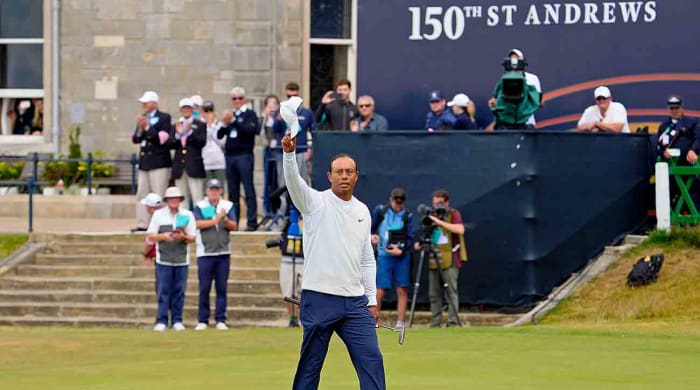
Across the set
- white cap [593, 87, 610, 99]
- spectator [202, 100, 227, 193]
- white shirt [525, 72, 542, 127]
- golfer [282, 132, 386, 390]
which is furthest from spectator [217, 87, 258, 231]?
golfer [282, 132, 386, 390]

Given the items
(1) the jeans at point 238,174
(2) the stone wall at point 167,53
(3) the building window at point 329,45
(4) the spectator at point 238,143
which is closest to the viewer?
(4) the spectator at point 238,143

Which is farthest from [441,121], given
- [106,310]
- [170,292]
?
[106,310]

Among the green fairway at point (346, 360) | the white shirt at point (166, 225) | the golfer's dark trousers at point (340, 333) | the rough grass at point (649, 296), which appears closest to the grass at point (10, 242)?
the green fairway at point (346, 360)

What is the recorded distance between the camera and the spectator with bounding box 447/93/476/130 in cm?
2222

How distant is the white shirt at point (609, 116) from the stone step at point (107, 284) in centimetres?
455

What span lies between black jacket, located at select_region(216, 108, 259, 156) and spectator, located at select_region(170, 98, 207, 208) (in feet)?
1.03

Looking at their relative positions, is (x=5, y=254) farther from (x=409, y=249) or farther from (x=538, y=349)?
(x=538, y=349)

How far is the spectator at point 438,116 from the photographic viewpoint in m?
22.2

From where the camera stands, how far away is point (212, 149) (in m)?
23.6

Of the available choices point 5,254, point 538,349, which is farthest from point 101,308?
point 538,349

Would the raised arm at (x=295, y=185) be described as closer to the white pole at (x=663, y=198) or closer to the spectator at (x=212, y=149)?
the white pole at (x=663, y=198)

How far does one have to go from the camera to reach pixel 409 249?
20.7 m

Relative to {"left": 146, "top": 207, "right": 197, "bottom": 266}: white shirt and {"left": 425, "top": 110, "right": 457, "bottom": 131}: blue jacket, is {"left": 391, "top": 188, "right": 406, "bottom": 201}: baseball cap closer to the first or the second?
{"left": 425, "top": 110, "right": 457, "bottom": 131}: blue jacket

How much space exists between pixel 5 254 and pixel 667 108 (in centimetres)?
917
